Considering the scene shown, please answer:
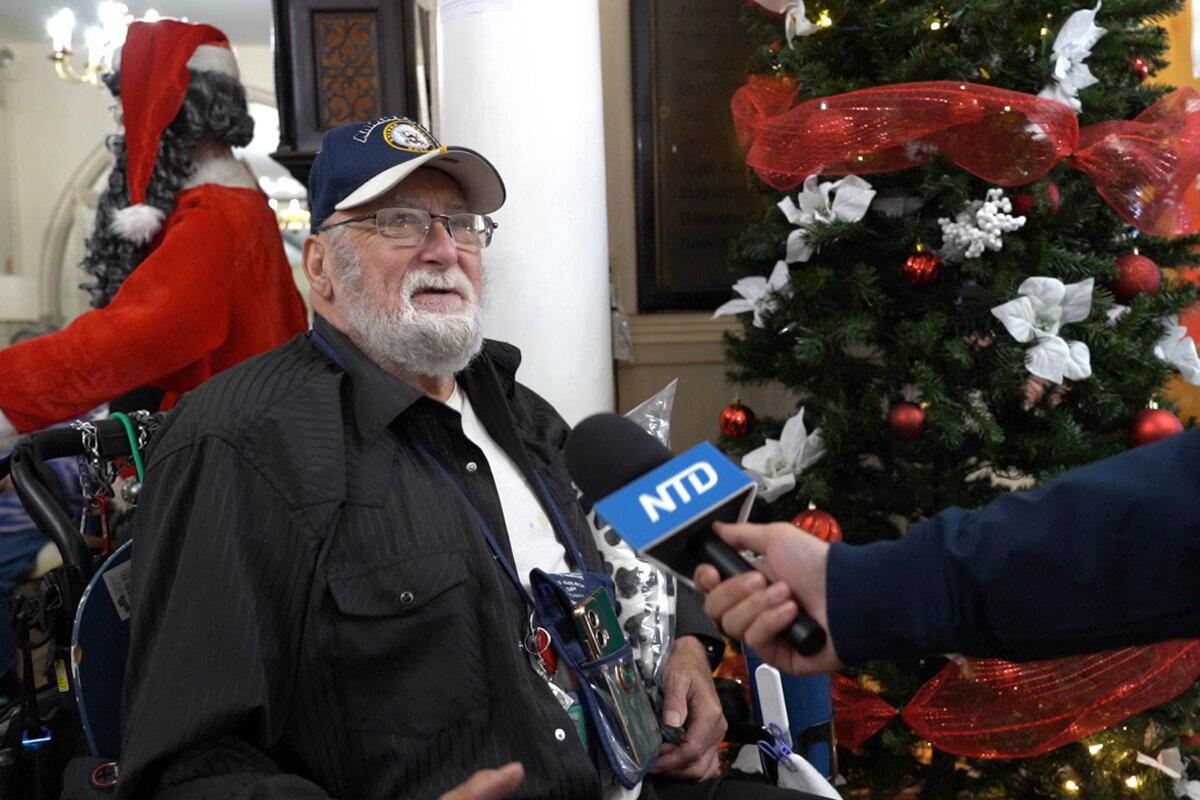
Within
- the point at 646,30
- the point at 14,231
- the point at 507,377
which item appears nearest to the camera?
the point at 507,377

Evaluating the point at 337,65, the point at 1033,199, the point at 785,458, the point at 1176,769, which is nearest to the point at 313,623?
the point at 785,458

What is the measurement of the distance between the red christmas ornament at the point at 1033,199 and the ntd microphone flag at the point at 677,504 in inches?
64.4

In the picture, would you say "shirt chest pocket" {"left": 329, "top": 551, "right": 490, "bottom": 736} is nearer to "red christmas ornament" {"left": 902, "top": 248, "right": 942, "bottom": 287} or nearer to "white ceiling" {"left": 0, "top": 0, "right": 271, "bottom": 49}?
"red christmas ornament" {"left": 902, "top": 248, "right": 942, "bottom": 287}

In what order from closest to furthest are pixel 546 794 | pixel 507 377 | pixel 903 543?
pixel 903 543 < pixel 546 794 < pixel 507 377

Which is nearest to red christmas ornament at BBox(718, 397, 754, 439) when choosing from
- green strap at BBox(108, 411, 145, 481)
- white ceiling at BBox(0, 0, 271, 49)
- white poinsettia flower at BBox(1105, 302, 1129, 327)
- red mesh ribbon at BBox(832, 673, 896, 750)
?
red mesh ribbon at BBox(832, 673, 896, 750)

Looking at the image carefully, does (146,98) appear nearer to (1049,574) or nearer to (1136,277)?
(1136,277)

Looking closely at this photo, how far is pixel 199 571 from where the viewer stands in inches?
58.4

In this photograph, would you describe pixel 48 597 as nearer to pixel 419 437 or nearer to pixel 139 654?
pixel 139 654

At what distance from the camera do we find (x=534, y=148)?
285 centimetres

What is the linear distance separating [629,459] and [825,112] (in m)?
1.51

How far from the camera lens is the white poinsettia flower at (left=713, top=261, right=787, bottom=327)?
2.75 meters

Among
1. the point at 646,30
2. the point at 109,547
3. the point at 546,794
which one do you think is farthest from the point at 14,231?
the point at 546,794

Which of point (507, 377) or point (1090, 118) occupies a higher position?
point (1090, 118)

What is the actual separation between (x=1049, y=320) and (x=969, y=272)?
21cm
